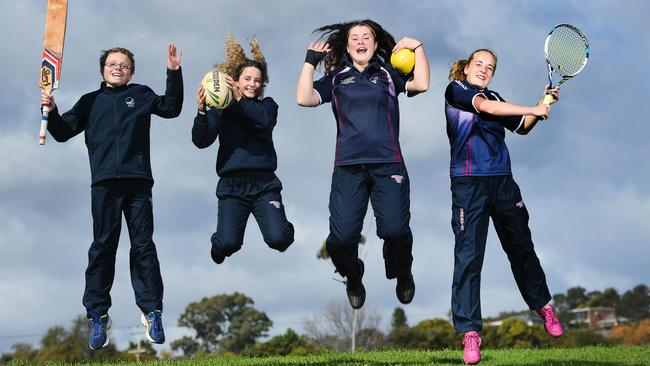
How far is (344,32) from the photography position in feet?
37.8

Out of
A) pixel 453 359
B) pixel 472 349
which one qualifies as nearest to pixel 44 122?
pixel 472 349

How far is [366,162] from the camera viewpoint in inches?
405

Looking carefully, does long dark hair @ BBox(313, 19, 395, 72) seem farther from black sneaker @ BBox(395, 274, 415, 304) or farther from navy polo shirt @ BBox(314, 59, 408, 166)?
black sneaker @ BBox(395, 274, 415, 304)

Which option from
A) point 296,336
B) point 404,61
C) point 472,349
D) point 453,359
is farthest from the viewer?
point 296,336

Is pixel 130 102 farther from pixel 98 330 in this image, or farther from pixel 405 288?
pixel 405 288

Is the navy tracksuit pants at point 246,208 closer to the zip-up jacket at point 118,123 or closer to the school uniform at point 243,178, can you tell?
the school uniform at point 243,178

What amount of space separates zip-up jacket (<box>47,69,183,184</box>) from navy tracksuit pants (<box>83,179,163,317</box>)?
227mm

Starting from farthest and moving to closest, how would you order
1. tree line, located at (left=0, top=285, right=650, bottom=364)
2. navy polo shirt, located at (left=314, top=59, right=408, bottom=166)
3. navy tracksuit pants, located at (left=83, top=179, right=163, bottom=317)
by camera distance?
tree line, located at (left=0, top=285, right=650, bottom=364), navy tracksuit pants, located at (left=83, top=179, right=163, bottom=317), navy polo shirt, located at (left=314, top=59, right=408, bottom=166)

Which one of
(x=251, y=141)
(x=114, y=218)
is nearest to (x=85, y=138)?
(x=114, y=218)

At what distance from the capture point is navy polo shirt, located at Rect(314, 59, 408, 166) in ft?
33.8

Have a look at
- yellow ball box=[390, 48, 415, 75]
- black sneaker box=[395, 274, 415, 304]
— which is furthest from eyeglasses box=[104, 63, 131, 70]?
black sneaker box=[395, 274, 415, 304]

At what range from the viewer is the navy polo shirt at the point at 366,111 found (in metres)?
10.3

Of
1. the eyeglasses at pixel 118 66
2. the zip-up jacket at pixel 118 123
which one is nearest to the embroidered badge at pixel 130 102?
the zip-up jacket at pixel 118 123

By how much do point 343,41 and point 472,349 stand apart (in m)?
4.09
